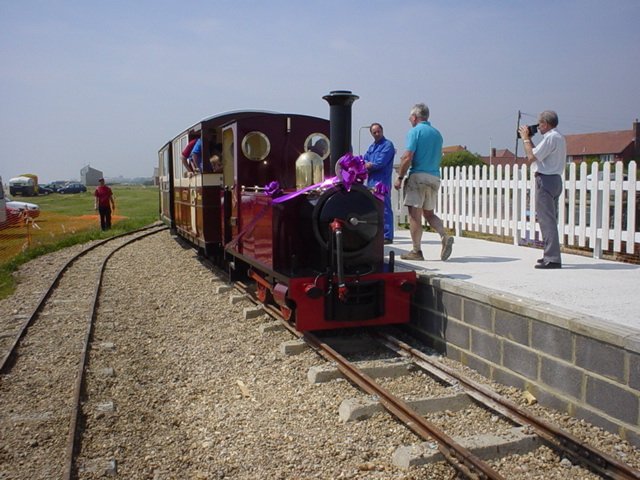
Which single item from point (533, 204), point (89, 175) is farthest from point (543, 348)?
point (89, 175)

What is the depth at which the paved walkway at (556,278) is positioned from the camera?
4.72 m

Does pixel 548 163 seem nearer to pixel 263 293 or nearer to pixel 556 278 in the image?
pixel 556 278

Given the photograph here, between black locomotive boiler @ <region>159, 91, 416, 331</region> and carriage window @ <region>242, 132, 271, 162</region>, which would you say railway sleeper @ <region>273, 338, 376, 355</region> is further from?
carriage window @ <region>242, 132, 271, 162</region>

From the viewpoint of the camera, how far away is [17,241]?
58.6ft

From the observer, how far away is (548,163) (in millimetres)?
6422

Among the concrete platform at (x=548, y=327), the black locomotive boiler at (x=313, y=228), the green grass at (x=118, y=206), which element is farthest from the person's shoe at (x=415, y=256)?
the green grass at (x=118, y=206)

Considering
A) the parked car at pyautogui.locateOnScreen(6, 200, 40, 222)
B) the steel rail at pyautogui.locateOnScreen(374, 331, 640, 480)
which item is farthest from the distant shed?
the steel rail at pyautogui.locateOnScreen(374, 331, 640, 480)

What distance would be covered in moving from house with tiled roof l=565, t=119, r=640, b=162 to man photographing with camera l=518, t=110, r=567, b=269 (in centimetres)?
6282

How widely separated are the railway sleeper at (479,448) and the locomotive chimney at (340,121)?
3204 mm

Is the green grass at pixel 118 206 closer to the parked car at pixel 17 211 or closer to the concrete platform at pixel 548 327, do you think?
the parked car at pixel 17 211

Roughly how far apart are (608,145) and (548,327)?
7084 cm

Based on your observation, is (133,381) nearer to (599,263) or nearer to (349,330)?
(349,330)

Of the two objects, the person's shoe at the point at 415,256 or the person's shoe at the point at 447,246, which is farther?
the person's shoe at the point at 415,256

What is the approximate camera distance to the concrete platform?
3.94m
